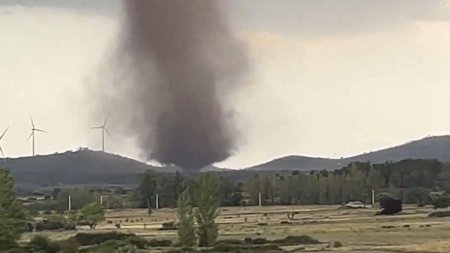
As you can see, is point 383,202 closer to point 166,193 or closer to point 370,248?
point 166,193

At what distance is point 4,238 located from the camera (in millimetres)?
72500

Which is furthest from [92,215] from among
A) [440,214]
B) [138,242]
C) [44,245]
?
[138,242]

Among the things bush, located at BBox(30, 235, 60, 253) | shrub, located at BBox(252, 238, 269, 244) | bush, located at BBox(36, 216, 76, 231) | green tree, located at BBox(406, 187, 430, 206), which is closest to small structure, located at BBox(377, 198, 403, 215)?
green tree, located at BBox(406, 187, 430, 206)

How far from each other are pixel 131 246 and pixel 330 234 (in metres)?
27.3

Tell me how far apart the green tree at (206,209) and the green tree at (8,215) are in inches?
791

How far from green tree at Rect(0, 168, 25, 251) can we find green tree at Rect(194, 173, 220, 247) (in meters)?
20.1

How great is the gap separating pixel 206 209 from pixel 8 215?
23.8 m

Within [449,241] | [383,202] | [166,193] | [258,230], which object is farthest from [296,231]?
[166,193]

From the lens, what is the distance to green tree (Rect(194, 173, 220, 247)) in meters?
91.4

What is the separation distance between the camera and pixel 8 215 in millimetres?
73688

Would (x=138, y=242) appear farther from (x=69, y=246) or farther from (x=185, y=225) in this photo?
(x=69, y=246)

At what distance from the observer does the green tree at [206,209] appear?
91.4 metres

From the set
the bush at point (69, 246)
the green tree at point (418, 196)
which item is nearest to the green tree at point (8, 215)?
the bush at point (69, 246)

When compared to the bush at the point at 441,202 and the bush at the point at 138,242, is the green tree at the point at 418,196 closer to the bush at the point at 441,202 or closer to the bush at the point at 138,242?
the bush at the point at 441,202
